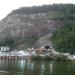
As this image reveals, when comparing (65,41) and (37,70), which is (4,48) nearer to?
(65,41)

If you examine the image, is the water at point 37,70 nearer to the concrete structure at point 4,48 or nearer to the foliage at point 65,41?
the foliage at point 65,41

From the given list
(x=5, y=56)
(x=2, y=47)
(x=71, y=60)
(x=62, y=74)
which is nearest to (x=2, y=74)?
(x=62, y=74)

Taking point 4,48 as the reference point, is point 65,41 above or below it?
above

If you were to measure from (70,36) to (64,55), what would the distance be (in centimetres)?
1631

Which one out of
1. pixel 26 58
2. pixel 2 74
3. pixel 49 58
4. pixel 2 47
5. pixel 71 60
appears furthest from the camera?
pixel 2 47

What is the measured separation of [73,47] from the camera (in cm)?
13525

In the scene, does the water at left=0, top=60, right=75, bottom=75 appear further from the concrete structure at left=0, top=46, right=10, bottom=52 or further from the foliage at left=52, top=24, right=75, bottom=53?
the concrete structure at left=0, top=46, right=10, bottom=52

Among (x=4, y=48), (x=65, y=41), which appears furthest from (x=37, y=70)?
(x=4, y=48)

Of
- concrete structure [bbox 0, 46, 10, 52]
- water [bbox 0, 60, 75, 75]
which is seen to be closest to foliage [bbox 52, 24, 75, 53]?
concrete structure [bbox 0, 46, 10, 52]

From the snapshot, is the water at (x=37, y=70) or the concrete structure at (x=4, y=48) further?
the concrete structure at (x=4, y=48)

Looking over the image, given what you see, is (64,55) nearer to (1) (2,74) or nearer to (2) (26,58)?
(2) (26,58)

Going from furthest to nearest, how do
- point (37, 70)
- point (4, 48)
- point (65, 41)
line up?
1. point (4, 48)
2. point (65, 41)
3. point (37, 70)

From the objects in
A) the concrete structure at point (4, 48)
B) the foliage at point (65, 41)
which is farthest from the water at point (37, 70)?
the concrete structure at point (4, 48)

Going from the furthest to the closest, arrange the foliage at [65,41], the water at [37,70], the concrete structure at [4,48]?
the concrete structure at [4,48] < the foliage at [65,41] < the water at [37,70]
